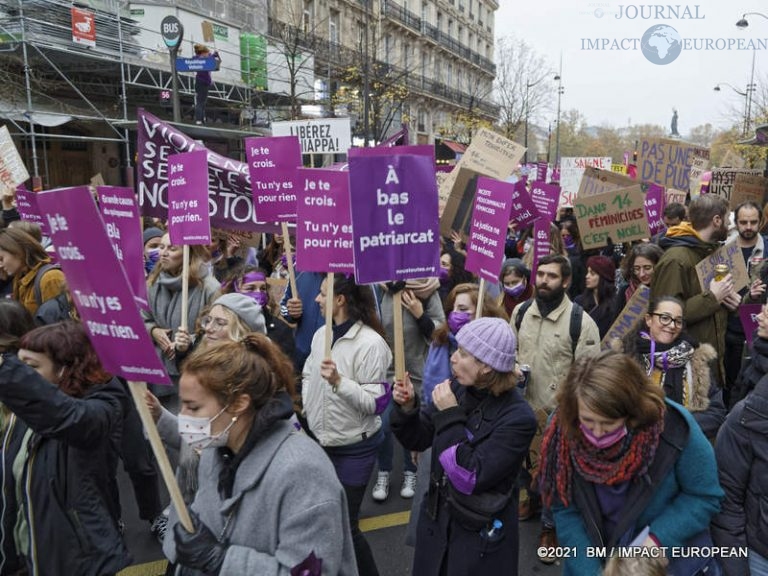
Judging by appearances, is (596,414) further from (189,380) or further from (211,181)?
(211,181)

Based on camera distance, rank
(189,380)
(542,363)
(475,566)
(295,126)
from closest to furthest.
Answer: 1. (189,380)
2. (475,566)
3. (542,363)
4. (295,126)

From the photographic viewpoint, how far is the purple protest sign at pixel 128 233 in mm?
2605

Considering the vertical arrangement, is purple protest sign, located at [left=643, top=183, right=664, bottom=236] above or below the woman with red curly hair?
above

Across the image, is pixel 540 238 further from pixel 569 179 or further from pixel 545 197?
pixel 569 179

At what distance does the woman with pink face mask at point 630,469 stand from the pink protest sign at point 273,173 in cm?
315

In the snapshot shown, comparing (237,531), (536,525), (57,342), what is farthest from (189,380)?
(536,525)

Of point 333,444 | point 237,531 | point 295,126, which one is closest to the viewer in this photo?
point 237,531

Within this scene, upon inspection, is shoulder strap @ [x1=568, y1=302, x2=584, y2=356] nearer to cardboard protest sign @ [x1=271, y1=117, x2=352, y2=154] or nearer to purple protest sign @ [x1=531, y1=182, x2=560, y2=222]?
cardboard protest sign @ [x1=271, y1=117, x2=352, y2=154]

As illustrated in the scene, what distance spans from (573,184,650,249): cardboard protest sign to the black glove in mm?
5935

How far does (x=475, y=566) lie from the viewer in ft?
8.35

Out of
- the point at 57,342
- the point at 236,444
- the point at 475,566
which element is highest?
the point at 57,342

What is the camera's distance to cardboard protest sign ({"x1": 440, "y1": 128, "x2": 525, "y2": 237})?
6.27 meters

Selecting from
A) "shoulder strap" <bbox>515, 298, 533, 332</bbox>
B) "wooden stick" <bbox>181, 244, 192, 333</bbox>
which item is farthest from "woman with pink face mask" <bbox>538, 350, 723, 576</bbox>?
"wooden stick" <bbox>181, 244, 192, 333</bbox>

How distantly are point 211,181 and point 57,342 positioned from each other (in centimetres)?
283
